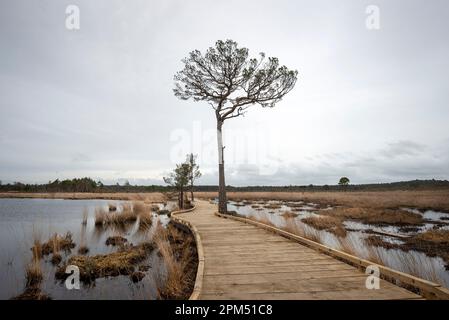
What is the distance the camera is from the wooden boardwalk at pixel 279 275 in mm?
4203

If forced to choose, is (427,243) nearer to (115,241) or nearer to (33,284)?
(115,241)

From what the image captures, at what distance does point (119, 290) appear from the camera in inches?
279

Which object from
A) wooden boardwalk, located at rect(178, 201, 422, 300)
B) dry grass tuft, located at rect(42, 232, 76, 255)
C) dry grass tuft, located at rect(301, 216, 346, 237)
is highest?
wooden boardwalk, located at rect(178, 201, 422, 300)

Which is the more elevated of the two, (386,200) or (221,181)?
(221,181)

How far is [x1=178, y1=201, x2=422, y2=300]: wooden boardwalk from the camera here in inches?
165

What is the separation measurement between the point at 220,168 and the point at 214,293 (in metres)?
11.7

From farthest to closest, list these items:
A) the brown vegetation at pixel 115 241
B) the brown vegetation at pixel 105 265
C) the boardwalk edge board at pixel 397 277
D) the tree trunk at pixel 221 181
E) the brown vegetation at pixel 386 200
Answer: the brown vegetation at pixel 386 200, the tree trunk at pixel 221 181, the brown vegetation at pixel 115 241, the brown vegetation at pixel 105 265, the boardwalk edge board at pixel 397 277

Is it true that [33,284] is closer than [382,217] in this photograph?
Yes

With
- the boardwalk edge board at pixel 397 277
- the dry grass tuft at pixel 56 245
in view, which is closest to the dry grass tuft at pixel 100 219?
the dry grass tuft at pixel 56 245

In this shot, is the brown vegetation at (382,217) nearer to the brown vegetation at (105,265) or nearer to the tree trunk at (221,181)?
the tree trunk at (221,181)

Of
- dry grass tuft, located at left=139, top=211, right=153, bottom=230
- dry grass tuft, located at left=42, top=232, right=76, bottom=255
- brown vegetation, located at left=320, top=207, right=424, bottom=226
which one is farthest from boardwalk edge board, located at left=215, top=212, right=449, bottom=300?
brown vegetation, located at left=320, top=207, right=424, bottom=226

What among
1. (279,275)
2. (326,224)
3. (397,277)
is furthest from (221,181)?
(397,277)

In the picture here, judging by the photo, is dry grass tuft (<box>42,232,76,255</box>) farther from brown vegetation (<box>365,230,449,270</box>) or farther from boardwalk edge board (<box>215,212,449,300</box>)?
brown vegetation (<box>365,230,449,270</box>)

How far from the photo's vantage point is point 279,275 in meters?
5.09
